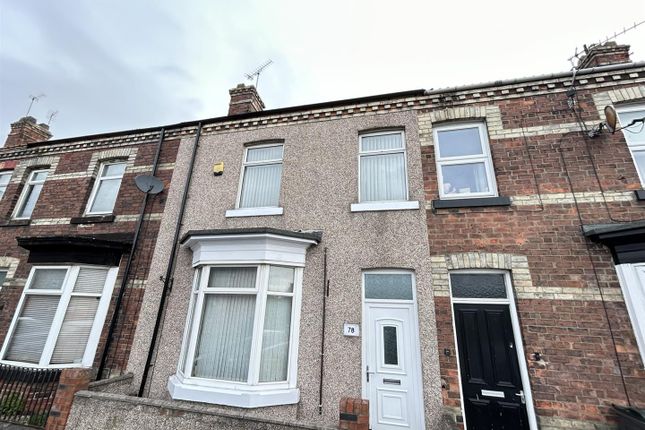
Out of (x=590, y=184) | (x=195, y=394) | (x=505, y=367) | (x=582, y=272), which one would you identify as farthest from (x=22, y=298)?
(x=590, y=184)

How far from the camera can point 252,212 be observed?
608 centimetres

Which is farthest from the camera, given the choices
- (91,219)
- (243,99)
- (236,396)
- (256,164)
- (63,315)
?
(243,99)

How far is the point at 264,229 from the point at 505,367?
14.4 ft

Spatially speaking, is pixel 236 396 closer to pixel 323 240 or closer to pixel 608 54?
pixel 323 240

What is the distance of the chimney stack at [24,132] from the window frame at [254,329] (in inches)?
386

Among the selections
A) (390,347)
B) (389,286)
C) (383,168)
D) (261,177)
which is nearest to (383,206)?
(383,168)

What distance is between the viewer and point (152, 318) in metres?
5.68

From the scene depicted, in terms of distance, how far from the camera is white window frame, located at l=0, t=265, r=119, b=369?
18.4 feet

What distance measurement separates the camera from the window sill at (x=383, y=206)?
5.26 m

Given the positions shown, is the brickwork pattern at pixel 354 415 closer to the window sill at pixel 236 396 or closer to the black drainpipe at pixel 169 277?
the window sill at pixel 236 396

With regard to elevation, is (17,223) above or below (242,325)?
above

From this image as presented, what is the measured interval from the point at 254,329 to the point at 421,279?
2972 mm

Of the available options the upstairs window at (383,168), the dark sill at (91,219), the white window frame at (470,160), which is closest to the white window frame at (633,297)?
the white window frame at (470,160)

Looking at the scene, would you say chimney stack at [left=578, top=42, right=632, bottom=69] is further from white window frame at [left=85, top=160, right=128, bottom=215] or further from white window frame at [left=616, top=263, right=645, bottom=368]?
white window frame at [left=85, top=160, right=128, bottom=215]
